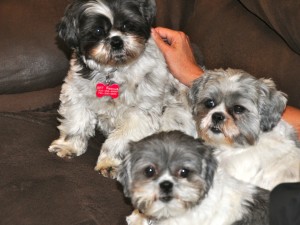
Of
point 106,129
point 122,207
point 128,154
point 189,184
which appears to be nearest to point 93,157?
point 106,129

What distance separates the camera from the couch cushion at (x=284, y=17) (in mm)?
3805

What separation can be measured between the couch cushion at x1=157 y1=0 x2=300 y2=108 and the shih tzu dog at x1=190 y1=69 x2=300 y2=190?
239 millimetres

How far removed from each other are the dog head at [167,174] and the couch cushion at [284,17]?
115 cm

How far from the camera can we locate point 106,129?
4387mm

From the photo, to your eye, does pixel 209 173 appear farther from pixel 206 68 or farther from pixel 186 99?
pixel 206 68

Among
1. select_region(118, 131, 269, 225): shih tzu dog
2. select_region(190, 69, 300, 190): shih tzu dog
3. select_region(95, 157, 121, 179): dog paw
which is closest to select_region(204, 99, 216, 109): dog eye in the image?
select_region(190, 69, 300, 190): shih tzu dog

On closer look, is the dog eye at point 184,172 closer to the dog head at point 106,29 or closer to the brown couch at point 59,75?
the brown couch at point 59,75

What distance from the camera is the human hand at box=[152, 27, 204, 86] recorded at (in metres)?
4.41

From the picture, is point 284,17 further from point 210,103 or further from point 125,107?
point 125,107

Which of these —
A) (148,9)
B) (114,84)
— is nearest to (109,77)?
(114,84)

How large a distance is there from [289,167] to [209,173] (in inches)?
24.4

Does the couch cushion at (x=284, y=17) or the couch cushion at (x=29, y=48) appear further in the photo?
the couch cushion at (x=29, y=48)

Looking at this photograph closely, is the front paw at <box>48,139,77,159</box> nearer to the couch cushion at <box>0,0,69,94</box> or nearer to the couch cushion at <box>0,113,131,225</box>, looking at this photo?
the couch cushion at <box>0,113,131,225</box>

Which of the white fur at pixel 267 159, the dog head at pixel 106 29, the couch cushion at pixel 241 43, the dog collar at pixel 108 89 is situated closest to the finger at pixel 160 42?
the couch cushion at pixel 241 43
